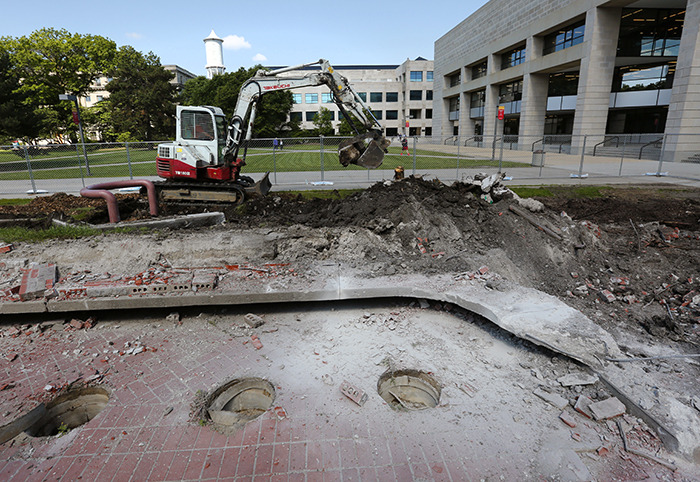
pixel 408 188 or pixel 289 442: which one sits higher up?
pixel 408 188

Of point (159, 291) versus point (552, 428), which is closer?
point (552, 428)

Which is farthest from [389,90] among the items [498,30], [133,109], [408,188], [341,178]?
[408,188]

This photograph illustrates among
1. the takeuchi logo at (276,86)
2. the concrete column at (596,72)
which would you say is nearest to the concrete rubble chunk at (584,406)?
the takeuchi logo at (276,86)

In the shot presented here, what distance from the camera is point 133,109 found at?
48.3 meters

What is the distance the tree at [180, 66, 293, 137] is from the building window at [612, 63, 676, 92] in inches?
1457

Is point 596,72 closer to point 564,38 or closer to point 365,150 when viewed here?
point 564,38

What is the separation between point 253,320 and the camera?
19.1ft

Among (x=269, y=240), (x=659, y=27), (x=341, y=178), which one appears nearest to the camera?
(x=269, y=240)

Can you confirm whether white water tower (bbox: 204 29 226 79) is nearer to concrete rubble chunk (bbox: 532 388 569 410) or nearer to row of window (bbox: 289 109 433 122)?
row of window (bbox: 289 109 433 122)

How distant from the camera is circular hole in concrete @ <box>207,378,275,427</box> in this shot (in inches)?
164

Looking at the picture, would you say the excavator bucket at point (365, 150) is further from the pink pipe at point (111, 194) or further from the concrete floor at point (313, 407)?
the pink pipe at point (111, 194)

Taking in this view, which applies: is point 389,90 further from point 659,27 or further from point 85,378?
point 85,378

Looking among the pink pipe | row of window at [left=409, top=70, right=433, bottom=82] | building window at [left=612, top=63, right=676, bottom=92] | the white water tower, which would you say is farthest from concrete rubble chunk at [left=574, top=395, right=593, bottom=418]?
the white water tower

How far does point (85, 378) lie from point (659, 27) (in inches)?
1628
